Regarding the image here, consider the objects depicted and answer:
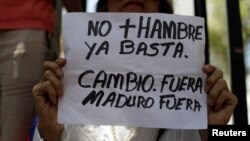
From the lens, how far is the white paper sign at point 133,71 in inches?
59.9

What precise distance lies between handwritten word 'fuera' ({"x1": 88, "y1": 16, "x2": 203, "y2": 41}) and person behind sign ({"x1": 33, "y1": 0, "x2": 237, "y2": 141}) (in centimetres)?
13

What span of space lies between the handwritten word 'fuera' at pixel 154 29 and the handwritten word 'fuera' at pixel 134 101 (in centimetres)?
20

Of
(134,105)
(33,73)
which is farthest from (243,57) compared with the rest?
(33,73)

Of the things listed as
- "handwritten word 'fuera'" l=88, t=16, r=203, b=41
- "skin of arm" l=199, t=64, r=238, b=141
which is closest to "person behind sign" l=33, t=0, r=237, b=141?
"skin of arm" l=199, t=64, r=238, b=141

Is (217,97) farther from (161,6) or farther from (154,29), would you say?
(161,6)

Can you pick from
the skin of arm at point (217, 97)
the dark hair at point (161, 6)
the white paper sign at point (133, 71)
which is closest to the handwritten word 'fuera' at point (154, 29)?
the white paper sign at point (133, 71)

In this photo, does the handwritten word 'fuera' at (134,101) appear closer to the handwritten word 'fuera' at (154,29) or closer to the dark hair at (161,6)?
the handwritten word 'fuera' at (154,29)

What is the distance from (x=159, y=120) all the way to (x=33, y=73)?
539 millimetres

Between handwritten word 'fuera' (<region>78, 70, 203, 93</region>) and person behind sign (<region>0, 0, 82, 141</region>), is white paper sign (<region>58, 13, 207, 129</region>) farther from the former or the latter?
person behind sign (<region>0, 0, 82, 141</region>)

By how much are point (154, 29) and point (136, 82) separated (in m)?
0.19

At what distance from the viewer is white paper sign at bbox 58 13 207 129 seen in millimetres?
1522

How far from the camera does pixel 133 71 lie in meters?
1.54

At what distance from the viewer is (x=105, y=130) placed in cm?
163

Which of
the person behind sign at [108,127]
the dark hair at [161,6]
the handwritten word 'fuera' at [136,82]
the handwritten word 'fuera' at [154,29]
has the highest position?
the dark hair at [161,6]
